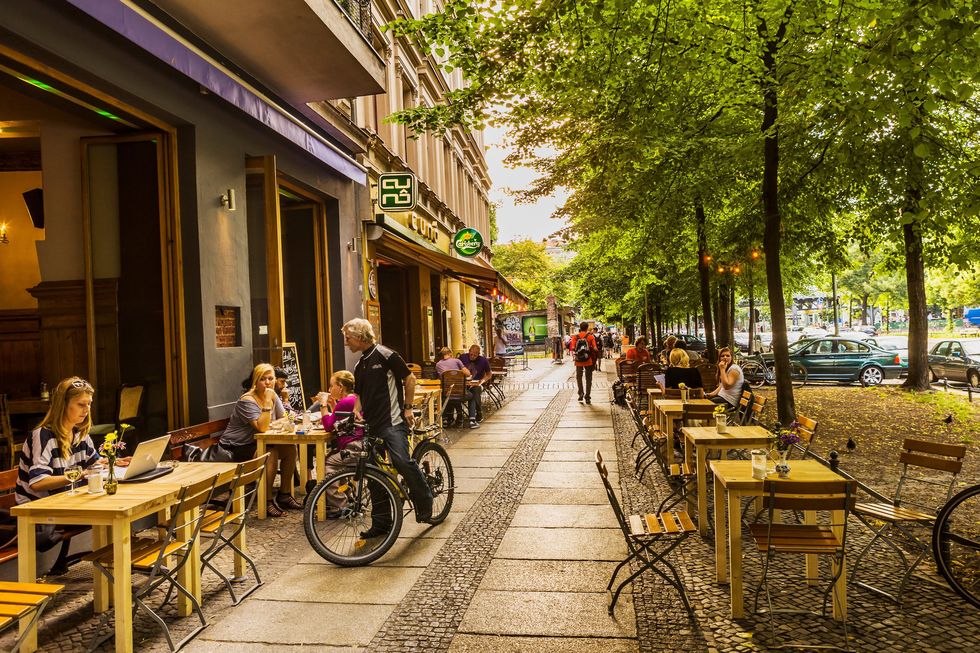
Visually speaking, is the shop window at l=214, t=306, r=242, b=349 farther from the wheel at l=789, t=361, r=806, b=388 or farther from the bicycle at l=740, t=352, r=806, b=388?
the wheel at l=789, t=361, r=806, b=388

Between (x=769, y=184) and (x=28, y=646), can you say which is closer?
(x=28, y=646)

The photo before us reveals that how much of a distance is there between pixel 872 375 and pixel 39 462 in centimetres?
2060

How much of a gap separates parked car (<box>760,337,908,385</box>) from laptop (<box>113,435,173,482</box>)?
60.5ft

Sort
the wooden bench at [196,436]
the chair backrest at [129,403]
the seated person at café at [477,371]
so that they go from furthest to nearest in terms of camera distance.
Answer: the seated person at café at [477,371] → the chair backrest at [129,403] → the wooden bench at [196,436]

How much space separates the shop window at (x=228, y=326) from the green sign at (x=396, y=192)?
599 centimetres

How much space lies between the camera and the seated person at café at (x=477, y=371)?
504 inches

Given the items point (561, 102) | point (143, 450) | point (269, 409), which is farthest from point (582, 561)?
point (561, 102)

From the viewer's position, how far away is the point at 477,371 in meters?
13.3

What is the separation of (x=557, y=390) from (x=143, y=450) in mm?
15063

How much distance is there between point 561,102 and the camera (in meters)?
10.8

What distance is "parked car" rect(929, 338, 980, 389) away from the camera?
58.1ft

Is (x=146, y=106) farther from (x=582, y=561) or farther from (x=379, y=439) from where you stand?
(x=582, y=561)

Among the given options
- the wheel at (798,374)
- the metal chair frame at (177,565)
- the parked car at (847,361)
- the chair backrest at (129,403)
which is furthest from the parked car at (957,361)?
the metal chair frame at (177,565)

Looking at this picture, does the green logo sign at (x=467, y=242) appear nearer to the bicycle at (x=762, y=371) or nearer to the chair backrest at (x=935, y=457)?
the bicycle at (x=762, y=371)
